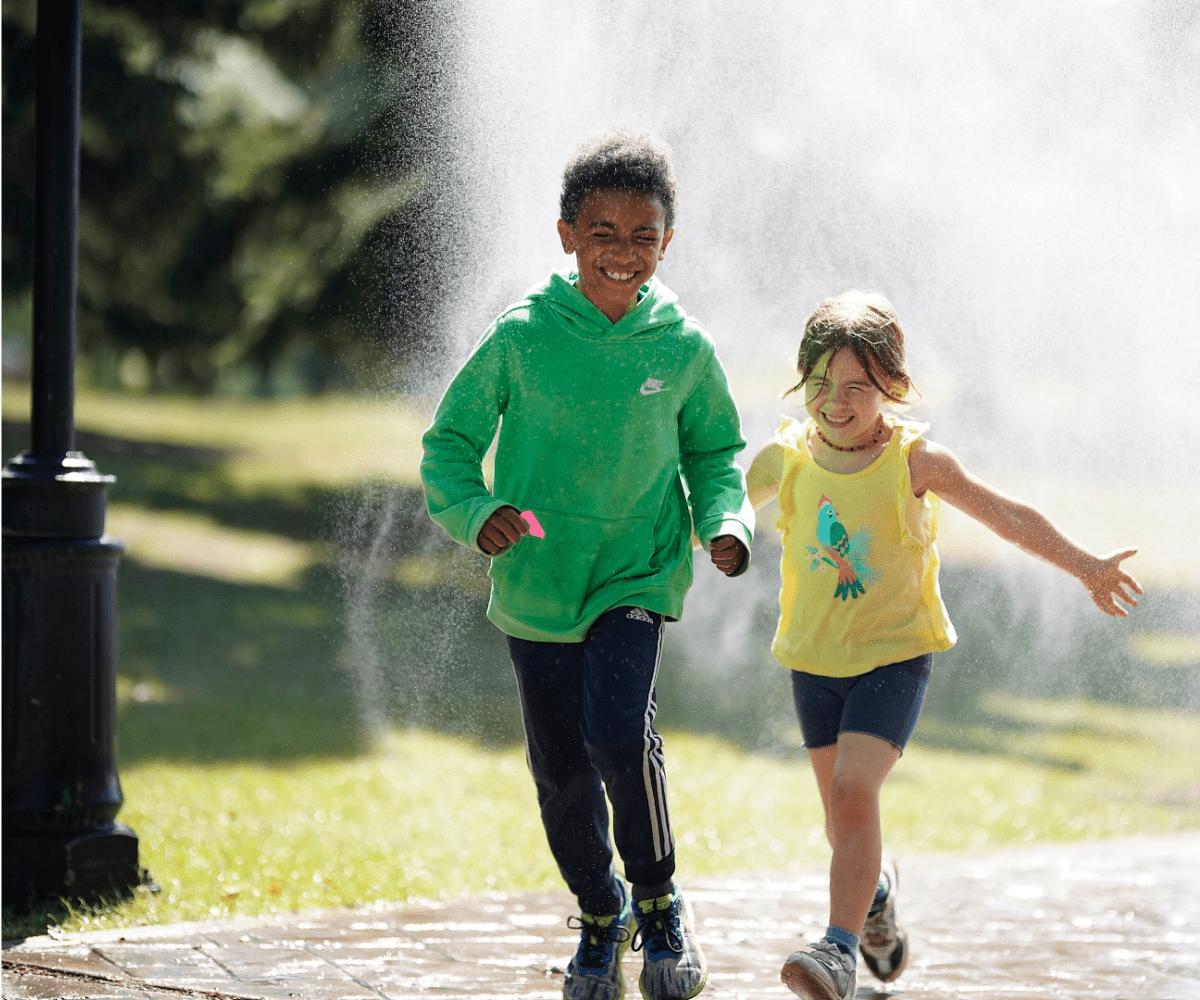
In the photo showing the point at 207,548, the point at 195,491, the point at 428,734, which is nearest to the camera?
the point at 428,734

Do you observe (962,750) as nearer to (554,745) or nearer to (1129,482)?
(1129,482)

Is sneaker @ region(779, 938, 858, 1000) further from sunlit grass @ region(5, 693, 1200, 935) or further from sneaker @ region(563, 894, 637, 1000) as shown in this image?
sunlit grass @ region(5, 693, 1200, 935)

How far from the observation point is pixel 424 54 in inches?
192

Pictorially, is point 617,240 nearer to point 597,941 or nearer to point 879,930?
point 597,941

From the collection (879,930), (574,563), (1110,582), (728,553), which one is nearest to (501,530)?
(574,563)

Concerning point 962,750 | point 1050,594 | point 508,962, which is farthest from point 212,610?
point 508,962

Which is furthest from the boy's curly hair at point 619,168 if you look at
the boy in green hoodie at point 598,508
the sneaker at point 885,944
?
the sneaker at point 885,944

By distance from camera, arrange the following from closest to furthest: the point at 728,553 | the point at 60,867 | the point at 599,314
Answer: the point at 728,553
the point at 599,314
the point at 60,867

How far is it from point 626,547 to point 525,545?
0.22m

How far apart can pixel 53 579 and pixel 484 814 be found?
235 centimetres

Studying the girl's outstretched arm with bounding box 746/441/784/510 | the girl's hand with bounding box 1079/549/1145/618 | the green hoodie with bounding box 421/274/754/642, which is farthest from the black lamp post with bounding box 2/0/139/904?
the girl's hand with bounding box 1079/549/1145/618

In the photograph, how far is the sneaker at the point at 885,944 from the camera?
146 inches

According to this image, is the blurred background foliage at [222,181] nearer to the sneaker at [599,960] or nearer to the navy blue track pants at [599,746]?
the navy blue track pants at [599,746]

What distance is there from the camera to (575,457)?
3.28 m
